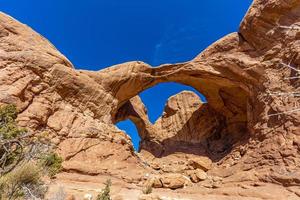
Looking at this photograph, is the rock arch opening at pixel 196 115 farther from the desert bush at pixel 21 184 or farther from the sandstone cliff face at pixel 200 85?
the desert bush at pixel 21 184

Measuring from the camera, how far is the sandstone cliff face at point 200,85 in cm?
1338

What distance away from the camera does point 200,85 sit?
72.1ft

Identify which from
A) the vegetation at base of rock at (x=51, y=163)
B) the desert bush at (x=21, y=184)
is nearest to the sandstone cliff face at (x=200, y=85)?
the vegetation at base of rock at (x=51, y=163)

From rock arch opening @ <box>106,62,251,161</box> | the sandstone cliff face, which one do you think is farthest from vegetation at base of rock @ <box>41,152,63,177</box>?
rock arch opening @ <box>106,62,251,161</box>

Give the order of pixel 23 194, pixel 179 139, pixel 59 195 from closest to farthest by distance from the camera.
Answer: pixel 23 194
pixel 59 195
pixel 179 139

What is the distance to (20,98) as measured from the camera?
556 inches

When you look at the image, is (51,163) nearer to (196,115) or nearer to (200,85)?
(200,85)

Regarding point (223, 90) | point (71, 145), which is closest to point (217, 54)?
point (223, 90)

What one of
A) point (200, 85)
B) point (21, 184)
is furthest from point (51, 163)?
point (200, 85)

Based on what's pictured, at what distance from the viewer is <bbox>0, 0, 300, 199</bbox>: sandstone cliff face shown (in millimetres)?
13375

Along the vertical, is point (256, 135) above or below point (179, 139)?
below

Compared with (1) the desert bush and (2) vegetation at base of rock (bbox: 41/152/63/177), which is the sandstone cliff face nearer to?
(2) vegetation at base of rock (bbox: 41/152/63/177)

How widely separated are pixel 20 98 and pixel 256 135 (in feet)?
43.2

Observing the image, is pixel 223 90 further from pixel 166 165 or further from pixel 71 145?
pixel 71 145
